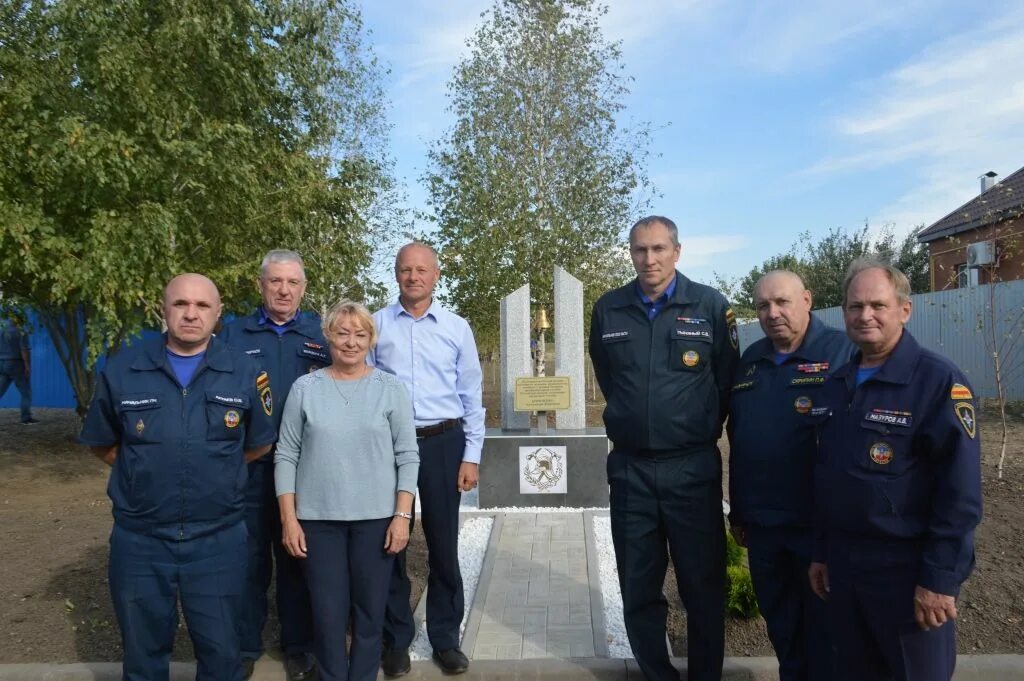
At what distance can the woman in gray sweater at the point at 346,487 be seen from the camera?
10.2 ft

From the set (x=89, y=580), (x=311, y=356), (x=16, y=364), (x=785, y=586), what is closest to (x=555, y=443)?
(x=89, y=580)

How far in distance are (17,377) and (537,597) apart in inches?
527

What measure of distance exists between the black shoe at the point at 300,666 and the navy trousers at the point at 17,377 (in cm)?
1332

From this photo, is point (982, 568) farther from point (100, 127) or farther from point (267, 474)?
point (100, 127)

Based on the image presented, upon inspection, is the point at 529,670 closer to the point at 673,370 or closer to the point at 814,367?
the point at 673,370

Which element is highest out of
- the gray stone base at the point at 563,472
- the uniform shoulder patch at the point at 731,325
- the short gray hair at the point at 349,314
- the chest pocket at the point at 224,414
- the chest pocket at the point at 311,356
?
the short gray hair at the point at 349,314

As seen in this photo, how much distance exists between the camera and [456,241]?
49.5 ft

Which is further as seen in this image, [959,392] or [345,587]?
[345,587]

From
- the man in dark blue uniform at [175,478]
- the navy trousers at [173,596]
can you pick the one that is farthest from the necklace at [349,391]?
the navy trousers at [173,596]

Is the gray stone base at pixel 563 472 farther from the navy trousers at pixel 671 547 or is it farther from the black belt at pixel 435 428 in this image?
the navy trousers at pixel 671 547

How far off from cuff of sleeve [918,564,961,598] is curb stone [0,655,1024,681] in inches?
65.0

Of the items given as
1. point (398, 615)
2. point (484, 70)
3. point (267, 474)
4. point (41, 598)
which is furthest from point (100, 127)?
point (484, 70)

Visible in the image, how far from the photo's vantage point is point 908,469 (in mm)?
2365

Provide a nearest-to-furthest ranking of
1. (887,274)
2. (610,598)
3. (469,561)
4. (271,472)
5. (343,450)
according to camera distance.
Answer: (887,274), (343,450), (271,472), (610,598), (469,561)
